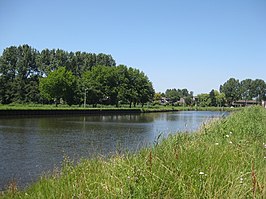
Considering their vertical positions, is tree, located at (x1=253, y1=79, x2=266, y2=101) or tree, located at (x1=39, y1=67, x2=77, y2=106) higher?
tree, located at (x1=253, y1=79, x2=266, y2=101)

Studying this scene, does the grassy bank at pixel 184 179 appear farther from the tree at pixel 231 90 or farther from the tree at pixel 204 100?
the tree at pixel 231 90

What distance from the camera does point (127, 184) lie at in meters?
4.45

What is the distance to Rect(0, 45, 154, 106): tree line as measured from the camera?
260ft

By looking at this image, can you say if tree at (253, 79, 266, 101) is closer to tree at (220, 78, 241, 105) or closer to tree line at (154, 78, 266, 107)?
tree line at (154, 78, 266, 107)

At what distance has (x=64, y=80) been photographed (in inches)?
3017

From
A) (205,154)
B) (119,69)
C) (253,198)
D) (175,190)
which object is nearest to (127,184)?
(175,190)

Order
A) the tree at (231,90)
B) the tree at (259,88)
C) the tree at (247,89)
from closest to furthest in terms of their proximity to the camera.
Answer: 1. the tree at (231,90)
2. the tree at (247,89)
3. the tree at (259,88)

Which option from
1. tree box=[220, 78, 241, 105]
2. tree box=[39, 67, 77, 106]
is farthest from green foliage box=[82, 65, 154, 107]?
tree box=[220, 78, 241, 105]

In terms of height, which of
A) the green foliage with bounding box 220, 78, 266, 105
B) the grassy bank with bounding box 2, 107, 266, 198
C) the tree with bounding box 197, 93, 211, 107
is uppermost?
the green foliage with bounding box 220, 78, 266, 105

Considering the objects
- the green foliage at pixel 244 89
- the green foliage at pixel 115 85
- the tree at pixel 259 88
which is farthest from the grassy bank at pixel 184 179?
the tree at pixel 259 88

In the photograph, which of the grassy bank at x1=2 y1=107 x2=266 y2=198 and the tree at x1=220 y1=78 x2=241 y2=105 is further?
the tree at x1=220 y1=78 x2=241 y2=105

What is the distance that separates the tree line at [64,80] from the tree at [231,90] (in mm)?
81583

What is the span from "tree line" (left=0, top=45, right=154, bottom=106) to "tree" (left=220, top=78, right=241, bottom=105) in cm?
8158

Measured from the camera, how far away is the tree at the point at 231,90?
175500 mm
